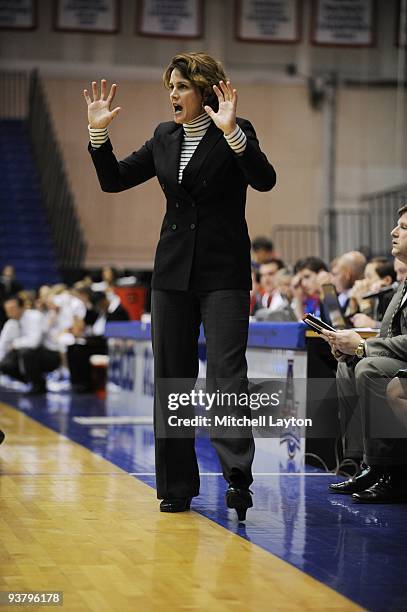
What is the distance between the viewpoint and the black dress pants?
4.19 metres

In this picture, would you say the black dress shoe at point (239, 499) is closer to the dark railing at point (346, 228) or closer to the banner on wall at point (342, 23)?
the banner on wall at point (342, 23)

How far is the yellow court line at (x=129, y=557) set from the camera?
3.01 m

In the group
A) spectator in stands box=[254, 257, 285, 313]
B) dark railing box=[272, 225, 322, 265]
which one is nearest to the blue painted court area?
spectator in stands box=[254, 257, 285, 313]

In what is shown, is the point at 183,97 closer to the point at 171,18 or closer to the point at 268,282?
the point at 268,282

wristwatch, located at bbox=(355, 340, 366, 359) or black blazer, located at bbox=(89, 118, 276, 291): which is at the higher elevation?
black blazer, located at bbox=(89, 118, 276, 291)

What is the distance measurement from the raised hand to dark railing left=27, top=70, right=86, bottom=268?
13994 mm

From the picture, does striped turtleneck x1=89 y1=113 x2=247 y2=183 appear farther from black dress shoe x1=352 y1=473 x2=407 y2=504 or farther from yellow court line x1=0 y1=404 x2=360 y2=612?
black dress shoe x1=352 y1=473 x2=407 y2=504

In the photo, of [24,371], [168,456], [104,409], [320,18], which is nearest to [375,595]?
[168,456]

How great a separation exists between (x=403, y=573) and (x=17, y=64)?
15133 mm

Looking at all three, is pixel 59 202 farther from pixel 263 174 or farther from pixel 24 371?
pixel 263 174

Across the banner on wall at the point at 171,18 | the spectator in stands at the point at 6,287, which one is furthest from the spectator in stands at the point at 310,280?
the banner on wall at the point at 171,18

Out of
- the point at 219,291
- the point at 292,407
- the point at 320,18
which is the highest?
the point at 320,18

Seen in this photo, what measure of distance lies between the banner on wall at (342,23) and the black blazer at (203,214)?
11.8m

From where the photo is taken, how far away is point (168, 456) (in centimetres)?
434
